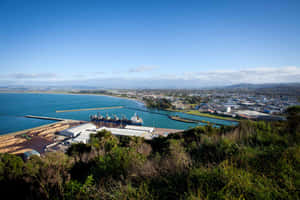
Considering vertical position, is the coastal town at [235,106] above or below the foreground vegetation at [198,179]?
below

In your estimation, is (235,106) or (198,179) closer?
(198,179)

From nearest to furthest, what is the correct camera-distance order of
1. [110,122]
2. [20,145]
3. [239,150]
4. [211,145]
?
[239,150] → [211,145] → [20,145] → [110,122]

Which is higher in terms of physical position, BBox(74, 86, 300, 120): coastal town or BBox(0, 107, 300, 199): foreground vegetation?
BBox(0, 107, 300, 199): foreground vegetation

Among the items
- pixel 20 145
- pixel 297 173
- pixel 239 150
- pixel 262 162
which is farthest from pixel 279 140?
pixel 20 145

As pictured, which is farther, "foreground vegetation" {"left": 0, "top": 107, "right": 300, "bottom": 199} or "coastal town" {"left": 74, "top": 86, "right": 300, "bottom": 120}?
"coastal town" {"left": 74, "top": 86, "right": 300, "bottom": 120}

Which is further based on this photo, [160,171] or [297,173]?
[160,171]

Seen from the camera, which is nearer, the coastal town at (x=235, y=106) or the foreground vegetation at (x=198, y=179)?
the foreground vegetation at (x=198, y=179)

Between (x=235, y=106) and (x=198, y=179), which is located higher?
(x=198, y=179)

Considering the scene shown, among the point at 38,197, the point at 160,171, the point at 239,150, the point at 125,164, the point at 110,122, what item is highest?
the point at 239,150

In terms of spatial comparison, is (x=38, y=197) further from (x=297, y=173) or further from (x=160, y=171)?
(x=297, y=173)

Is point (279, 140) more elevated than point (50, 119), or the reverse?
point (279, 140)

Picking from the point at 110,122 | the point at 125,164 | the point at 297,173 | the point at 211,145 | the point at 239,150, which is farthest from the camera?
the point at 110,122
